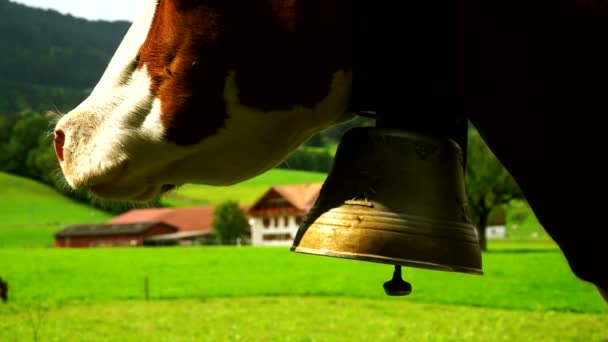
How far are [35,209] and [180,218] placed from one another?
19.5 m

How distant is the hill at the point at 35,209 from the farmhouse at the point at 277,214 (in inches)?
863

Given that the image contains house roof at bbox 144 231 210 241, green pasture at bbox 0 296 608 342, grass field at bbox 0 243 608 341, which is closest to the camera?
green pasture at bbox 0 296 608 342

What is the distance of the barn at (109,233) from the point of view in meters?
76.9

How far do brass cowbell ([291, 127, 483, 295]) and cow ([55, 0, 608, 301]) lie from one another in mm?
78

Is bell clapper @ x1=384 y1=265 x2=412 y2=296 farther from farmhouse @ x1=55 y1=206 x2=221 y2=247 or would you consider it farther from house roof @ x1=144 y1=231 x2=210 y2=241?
house roof @ x1=144 y1=231 x2=210 y2=241

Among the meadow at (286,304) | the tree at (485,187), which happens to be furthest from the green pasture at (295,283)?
the tree at (485,187)

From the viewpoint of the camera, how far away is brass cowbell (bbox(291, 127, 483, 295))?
Answer: 106cm

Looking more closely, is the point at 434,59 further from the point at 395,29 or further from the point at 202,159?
the point at 202,159

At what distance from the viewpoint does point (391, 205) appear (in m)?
1.08

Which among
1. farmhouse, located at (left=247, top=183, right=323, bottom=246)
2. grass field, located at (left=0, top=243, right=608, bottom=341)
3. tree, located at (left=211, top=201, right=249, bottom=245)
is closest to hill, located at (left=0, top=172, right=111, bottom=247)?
tree, located at (left=211, top=201, right=249, bottom=245)

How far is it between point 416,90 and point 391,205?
0.20 m

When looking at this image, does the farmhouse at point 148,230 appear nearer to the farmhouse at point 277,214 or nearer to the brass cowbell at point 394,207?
the farmhouse at point 277,214

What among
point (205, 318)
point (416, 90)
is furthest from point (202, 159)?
point (205, 318)

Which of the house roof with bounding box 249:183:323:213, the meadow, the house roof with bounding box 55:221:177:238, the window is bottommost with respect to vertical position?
the house roof with bounding box 55:221:177:238
